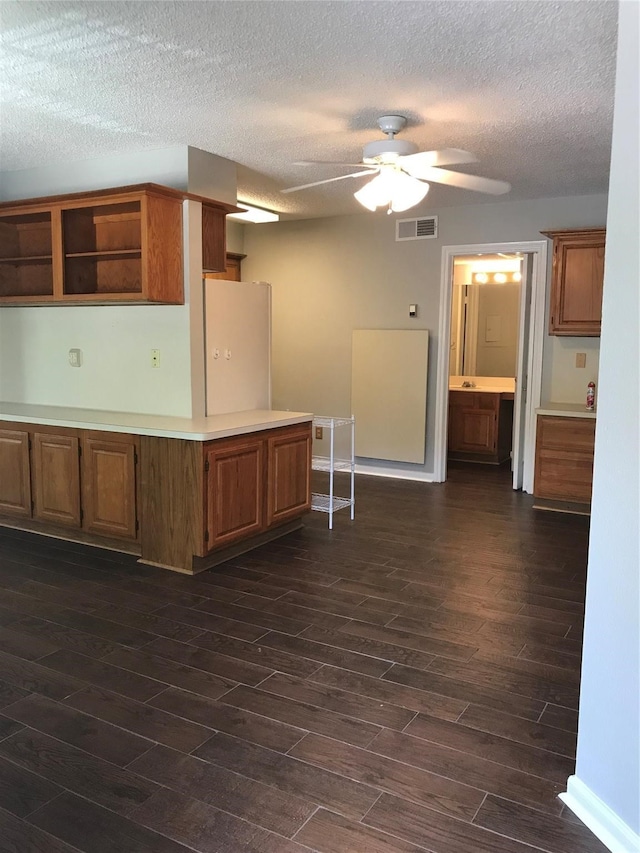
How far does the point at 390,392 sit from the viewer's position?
6.47m

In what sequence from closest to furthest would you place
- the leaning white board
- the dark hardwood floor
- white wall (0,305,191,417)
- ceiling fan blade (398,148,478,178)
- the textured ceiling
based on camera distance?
1. the dark hardwood floor
2. the textured ceiling
3. ceiling fan blade (398,148,478,178)
4. white wall (0,305,191,417)
5. the leaning white board

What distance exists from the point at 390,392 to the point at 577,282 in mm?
1975

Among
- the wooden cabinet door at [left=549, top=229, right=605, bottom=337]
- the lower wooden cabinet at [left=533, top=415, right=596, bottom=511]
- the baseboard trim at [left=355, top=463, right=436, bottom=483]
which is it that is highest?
the wooden cabinet door at [left=549, top=229, right=605, bottom=337]

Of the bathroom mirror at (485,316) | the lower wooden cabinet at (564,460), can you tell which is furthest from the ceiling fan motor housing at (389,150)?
the bathroom mirror at (485,316)

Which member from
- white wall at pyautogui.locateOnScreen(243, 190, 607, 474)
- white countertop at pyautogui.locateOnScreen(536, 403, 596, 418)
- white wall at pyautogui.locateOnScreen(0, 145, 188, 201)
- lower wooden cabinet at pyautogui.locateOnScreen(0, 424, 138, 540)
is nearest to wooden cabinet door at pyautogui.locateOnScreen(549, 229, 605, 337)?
white wall at pyautogui.locateOnScreen(243, 190, 607, 474)

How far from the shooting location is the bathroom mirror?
25.9 ft

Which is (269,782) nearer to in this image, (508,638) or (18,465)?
(508,638)

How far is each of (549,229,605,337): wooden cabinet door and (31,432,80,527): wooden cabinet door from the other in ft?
12.7

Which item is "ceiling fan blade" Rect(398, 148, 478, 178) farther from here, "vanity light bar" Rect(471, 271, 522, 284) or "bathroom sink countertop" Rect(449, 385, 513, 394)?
"vanity light bar" Rect(471, 271, 522, 284)

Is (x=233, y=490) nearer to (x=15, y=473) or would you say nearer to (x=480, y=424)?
(x=15, y=473)

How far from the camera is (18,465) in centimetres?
443

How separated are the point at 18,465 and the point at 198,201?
210 centimetres

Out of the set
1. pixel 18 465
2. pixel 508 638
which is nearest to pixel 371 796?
pixel 508 638

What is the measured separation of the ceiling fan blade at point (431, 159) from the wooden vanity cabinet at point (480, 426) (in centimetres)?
407
